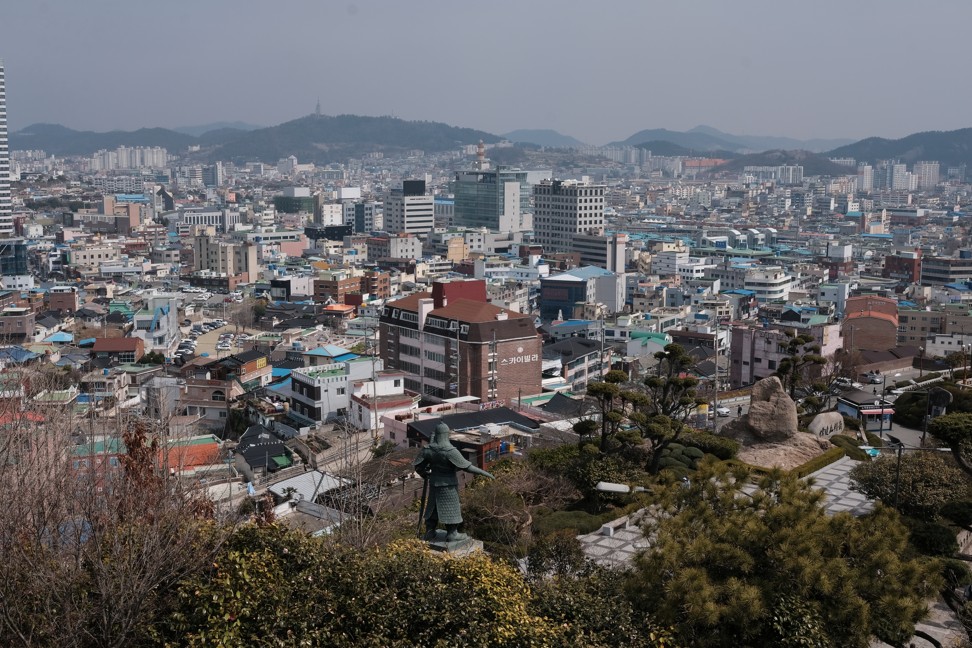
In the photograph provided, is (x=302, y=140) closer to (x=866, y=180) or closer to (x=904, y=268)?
(x=866, y=180)

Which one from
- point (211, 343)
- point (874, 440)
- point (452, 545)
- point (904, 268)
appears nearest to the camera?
point (452, 545)

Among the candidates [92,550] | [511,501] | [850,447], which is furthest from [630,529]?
[92,550]

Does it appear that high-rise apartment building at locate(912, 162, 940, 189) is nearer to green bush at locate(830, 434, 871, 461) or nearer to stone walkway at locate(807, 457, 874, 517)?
green bush at locate(830, 434, 871, 461)

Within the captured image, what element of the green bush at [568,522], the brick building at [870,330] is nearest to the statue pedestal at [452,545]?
the green bush at [568,522]

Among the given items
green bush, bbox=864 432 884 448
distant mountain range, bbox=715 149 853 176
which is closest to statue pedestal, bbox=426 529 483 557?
green bush, bbox=864 432 884 448

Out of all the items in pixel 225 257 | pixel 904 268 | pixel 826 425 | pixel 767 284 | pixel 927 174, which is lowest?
pixel 904 268
